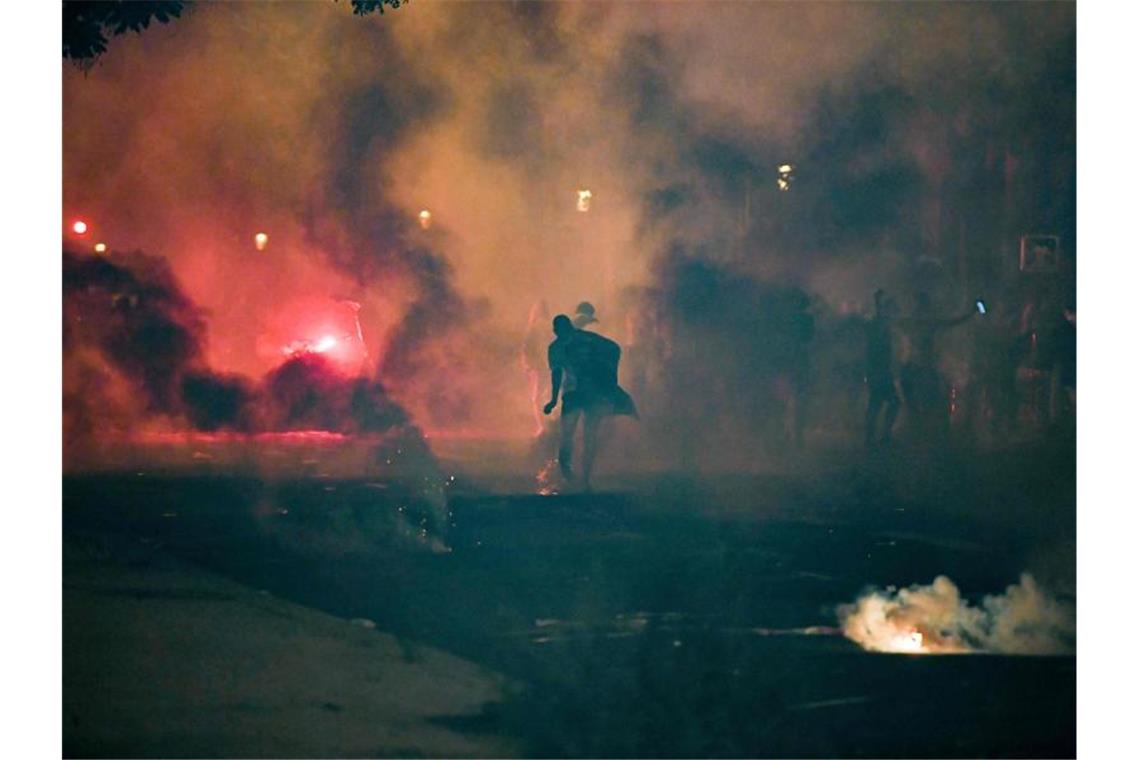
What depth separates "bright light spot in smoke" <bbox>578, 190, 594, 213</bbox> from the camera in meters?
5.64

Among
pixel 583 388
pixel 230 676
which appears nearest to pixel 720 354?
pixel 583 388

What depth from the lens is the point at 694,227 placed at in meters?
5.68

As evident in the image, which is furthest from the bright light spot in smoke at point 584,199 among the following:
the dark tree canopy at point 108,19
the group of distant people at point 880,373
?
the dark tree canopy at point 108,19

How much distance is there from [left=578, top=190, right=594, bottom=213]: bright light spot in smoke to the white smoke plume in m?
2.21

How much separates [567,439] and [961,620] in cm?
202

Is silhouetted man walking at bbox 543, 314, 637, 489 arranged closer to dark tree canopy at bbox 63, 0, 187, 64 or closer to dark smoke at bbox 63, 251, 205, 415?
dark smoke at bbox 63, 251, 205, 415

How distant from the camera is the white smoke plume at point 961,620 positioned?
221 inches

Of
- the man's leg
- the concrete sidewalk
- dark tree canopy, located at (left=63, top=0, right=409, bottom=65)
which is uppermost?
dark tree canopy, located at (left=63, top=0, right=409, bottom=65)

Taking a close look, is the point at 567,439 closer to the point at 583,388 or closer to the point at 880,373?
the point at 583,388

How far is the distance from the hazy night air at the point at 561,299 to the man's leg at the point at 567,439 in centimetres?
7

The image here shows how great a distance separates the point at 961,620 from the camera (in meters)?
5.64

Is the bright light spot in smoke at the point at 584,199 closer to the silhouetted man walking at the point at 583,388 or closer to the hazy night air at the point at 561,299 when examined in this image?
the hazy night air at the point at 561,299

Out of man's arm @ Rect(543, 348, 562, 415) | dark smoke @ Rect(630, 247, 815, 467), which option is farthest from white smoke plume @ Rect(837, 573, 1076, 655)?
man's arm @ Rect(543, 348, 562, 415)

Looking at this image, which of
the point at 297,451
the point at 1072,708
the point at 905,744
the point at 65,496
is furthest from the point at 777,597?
the point at 65,496
